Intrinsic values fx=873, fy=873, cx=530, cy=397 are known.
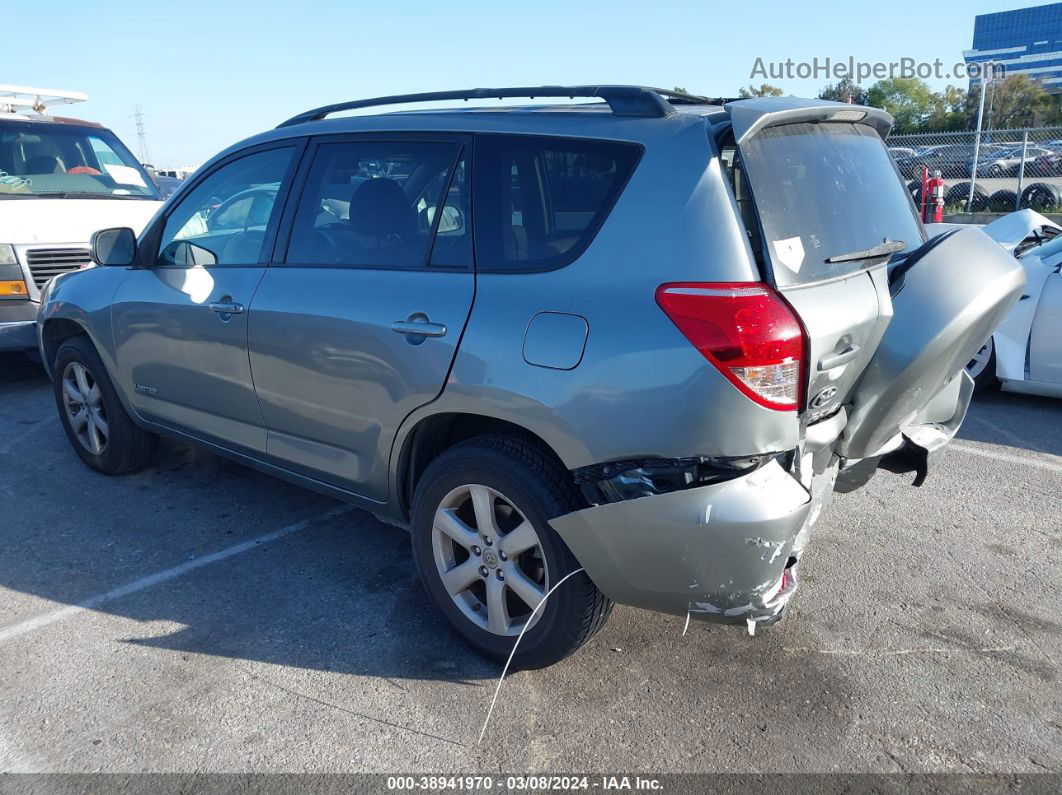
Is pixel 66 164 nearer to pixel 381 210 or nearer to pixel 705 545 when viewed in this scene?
pixel 381 210

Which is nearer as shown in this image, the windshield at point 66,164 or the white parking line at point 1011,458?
the white parking line at point 1011,458

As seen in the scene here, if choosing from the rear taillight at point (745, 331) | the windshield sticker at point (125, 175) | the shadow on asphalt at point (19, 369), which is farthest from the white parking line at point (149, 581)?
the windshield sticker at point (125, 175)

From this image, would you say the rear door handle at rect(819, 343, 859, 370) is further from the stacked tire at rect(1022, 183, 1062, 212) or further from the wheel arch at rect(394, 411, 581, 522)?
the stacked tire at rect(1022, 183, 1062, 212)

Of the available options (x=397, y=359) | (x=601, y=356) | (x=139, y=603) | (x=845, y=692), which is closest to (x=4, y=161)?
(x=139, y=603)

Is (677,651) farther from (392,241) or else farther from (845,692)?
(392,241)

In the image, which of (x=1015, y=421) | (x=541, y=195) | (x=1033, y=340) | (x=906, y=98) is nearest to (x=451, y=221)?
(x=541, y=195)

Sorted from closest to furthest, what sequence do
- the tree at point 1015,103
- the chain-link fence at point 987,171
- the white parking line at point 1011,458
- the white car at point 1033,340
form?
the white parking line at point 1011,458
the white car at point 1033,340
the chain-link fence at point 987,171
the tree at point 1015,103

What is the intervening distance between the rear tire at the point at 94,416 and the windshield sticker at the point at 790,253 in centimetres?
365

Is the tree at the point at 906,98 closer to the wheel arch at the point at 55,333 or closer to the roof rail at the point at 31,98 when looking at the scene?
the roof rail at the point at 31,98

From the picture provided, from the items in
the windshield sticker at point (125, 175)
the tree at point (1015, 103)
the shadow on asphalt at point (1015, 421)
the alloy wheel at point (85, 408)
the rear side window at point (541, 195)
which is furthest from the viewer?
the tree at point (1015, 103)

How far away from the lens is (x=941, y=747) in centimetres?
265

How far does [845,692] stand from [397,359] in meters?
1.91

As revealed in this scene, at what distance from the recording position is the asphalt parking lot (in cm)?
267

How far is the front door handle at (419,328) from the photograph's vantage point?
2.98 meters
